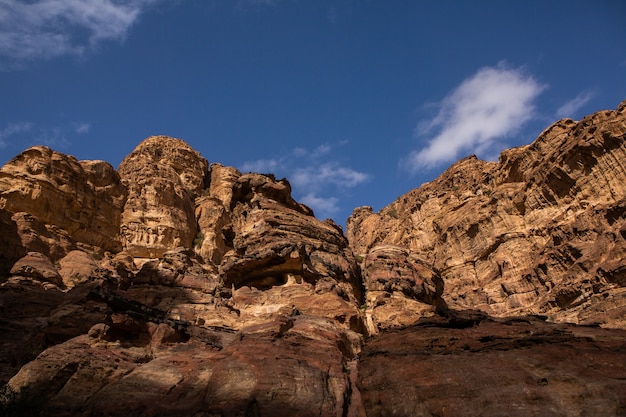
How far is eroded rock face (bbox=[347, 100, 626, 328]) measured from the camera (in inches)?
1692

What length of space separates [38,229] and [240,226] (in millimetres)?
23348

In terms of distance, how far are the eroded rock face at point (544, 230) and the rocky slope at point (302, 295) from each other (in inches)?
9.7

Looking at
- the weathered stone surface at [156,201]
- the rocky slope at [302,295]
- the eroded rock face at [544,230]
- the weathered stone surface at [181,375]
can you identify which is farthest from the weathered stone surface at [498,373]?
the weathered stone surface at [156,201]

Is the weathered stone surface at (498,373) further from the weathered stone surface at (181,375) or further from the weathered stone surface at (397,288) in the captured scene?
the weathered stone surface at (397,288)

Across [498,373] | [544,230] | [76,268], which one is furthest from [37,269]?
[544,230]

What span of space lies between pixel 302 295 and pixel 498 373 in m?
15.9

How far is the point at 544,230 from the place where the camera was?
58.9 meters

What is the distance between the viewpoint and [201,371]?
19.2m

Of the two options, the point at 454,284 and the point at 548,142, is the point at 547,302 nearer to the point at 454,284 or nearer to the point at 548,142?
the point at 454,284

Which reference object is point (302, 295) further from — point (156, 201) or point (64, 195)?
point (156, 201)

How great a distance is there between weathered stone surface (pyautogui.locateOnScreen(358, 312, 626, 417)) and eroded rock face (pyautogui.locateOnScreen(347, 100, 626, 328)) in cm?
1816

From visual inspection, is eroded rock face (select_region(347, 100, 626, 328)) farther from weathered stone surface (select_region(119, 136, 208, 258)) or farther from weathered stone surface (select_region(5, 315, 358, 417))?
weathered stone surface (select_region(119, 136, 208, 258))

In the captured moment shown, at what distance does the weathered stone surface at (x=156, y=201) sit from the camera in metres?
61.7

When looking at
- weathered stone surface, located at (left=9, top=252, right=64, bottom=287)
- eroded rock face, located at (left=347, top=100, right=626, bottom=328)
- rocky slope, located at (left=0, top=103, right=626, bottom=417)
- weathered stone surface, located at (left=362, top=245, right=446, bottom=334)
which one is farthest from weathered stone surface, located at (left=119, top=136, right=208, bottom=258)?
weathered stone surface, located at (left=362, top=245, right=446, bottom=334)
